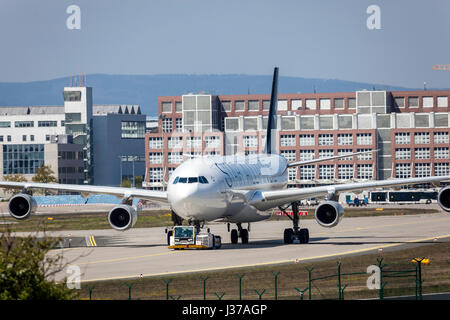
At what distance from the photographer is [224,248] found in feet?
182

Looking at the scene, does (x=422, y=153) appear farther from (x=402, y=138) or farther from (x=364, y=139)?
(x=364, y=139)

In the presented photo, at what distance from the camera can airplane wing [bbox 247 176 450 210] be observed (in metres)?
54.7

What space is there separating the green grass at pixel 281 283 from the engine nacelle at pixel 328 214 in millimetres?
A: 6926

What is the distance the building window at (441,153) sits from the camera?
190 m

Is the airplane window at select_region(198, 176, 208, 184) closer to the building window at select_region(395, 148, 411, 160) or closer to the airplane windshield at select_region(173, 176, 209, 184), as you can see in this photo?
the airplane windshield at select_region(173, 176, 209, 184)

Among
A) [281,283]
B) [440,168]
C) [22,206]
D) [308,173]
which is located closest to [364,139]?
[308,173]

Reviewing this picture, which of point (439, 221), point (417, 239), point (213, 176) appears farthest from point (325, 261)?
point (439, 221)

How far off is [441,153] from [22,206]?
150 meters

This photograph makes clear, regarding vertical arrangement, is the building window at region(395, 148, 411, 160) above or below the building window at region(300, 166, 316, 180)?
above

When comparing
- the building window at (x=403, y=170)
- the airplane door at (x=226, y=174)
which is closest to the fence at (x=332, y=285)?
the airplane door at (x=226, y=174)

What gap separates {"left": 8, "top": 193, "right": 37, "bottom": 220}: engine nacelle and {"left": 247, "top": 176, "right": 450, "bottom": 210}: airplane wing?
48.3 ft

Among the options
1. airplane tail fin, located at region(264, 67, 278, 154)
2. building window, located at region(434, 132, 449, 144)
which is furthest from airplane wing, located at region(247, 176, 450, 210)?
building window, located at region(434, 132, 449, 144)

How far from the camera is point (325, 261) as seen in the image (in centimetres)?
4581
